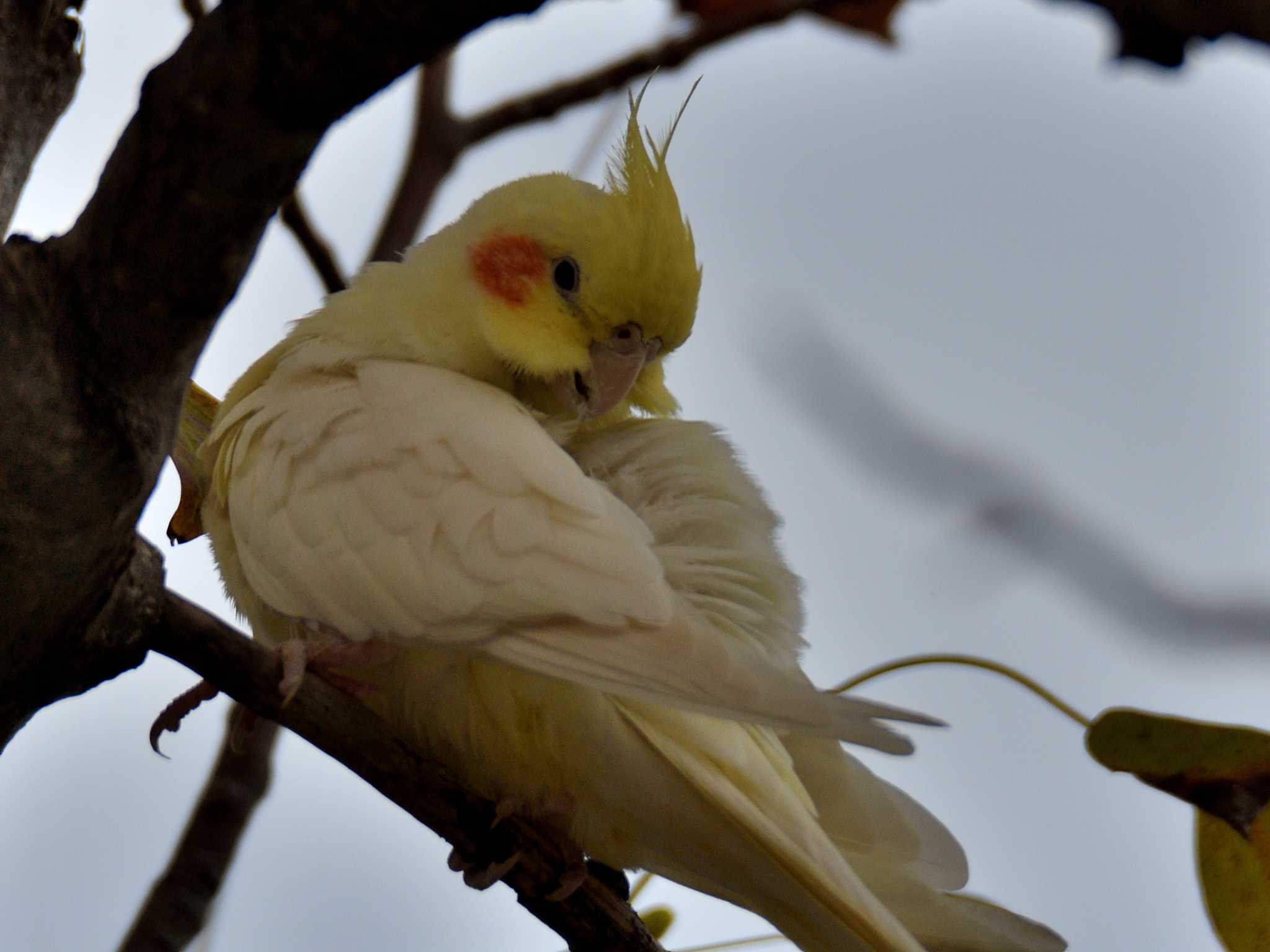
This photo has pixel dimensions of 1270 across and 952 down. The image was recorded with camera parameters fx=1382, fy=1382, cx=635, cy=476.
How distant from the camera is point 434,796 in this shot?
1.94 m

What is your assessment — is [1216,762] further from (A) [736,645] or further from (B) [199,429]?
(B) [199,429]

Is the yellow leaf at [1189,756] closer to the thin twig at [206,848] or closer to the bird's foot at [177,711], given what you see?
the bird's foot at [177,711]

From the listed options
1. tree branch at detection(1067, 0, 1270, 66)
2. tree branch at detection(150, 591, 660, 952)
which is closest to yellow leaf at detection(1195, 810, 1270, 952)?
tree branch at detection(150, 591, 660, 952)

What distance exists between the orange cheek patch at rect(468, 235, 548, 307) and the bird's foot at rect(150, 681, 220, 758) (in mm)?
916

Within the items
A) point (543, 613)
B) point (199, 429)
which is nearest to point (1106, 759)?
point (543, 613)

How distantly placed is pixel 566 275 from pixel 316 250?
809 millimetres

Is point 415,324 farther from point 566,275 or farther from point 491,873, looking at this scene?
point 491,873

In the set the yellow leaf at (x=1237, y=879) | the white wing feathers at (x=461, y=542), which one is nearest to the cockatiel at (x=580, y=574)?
the white wing feathers at (x=461, y=542)

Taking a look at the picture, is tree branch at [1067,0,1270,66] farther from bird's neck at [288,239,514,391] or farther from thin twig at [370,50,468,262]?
thin twig at [370,50,468,262]

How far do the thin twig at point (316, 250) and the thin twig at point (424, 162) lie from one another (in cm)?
41

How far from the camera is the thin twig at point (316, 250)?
3.11 metres

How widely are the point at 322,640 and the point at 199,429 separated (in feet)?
2.59

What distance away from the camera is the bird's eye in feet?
8.57

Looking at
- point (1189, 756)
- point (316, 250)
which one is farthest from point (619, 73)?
point (1189, 756)
